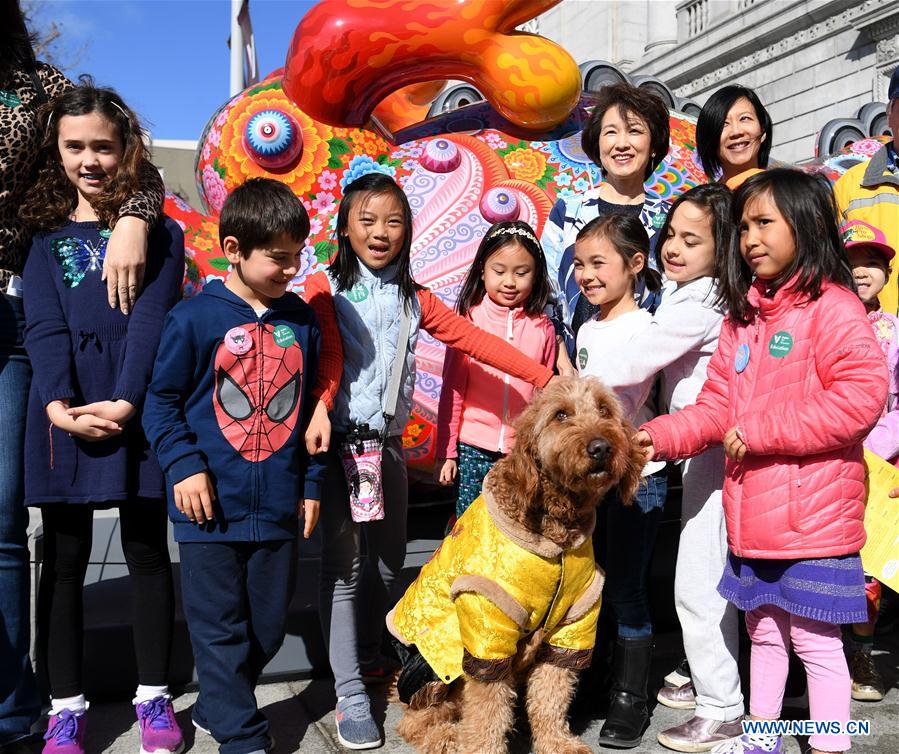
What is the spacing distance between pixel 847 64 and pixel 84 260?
13.0 m

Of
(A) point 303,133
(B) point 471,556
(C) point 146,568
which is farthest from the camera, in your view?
(A) point 303,133

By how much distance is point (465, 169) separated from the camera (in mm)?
4145

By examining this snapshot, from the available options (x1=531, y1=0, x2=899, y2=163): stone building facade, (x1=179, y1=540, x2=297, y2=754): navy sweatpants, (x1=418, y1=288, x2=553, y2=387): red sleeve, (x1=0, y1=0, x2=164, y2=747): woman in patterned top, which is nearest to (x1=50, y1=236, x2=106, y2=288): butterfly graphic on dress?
(x1=0, y1=0, x2=164, y2=747): woman in patterned top

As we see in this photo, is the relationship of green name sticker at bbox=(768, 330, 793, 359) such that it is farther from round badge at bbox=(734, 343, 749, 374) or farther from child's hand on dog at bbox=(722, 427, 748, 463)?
child's hand on dog at bbox=(722, 427, 748, 463)

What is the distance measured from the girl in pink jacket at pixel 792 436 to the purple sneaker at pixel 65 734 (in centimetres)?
203

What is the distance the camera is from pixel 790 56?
13594 millimetres

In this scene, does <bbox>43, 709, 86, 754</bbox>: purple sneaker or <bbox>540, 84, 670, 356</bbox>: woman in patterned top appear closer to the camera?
<bbox>43, 709, 86, 754</bbox>: purple sneaker

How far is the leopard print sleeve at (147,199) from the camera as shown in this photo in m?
2.69

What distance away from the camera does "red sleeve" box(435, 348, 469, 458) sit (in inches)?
128

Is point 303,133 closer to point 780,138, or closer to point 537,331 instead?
point 537,331

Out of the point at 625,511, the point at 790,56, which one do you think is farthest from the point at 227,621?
the point at 790,56

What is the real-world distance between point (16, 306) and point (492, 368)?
1.67 metres

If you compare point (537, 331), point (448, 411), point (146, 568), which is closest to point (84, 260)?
point (146, 568)

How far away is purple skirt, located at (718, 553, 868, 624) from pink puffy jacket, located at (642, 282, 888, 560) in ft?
0.17
